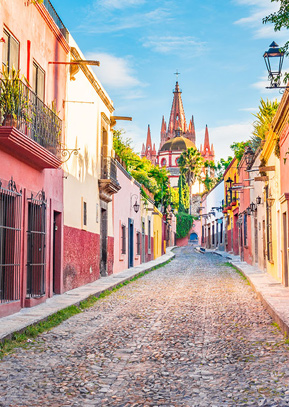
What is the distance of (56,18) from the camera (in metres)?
12.5

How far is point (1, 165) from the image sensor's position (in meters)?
9.10

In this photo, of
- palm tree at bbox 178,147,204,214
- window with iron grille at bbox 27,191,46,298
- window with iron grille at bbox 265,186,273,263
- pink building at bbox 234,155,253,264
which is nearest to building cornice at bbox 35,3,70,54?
window with iron grille at bbox 27,191,46,298

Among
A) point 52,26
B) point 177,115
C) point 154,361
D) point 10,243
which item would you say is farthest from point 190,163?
point 154,361

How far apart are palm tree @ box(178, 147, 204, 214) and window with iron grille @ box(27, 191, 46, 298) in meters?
74.2

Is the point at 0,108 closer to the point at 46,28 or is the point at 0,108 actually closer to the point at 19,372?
the point at 46,28

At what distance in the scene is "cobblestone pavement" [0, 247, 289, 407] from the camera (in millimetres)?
4812

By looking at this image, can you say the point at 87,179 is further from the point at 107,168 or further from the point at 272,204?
the point at 272,204

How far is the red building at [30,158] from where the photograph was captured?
927 centimetres

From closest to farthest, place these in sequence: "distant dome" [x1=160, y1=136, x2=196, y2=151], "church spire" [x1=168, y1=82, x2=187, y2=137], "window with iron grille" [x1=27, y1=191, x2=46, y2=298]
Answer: "window with iron grille" [x1=27, y1=191, x2=46, y2=298] < "distant dome" [x1=160, y1=136, x2=196, y2=151] < "church spire" [x1=168, y1=82, x2=187, y2=137]

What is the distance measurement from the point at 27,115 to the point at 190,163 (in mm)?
76650

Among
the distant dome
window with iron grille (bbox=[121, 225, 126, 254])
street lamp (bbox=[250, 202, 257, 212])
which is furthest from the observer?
the distant dome

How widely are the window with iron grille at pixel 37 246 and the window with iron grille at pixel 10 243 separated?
2.99 feet

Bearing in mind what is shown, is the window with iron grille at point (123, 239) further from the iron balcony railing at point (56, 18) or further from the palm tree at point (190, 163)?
the palm tree at point (190, 163)

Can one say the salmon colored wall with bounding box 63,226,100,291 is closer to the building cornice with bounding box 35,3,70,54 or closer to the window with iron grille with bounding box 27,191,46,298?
the window with iron grille with bounding box 27,191,46,298
